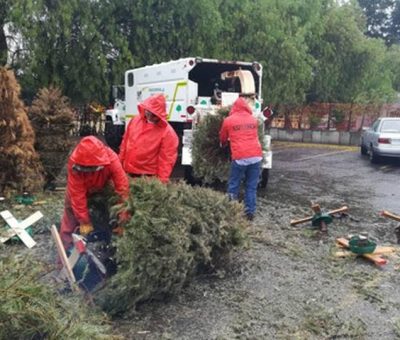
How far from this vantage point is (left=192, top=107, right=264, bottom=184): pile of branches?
8156 millimetres

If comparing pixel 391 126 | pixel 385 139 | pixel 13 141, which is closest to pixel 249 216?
pixel 13 141

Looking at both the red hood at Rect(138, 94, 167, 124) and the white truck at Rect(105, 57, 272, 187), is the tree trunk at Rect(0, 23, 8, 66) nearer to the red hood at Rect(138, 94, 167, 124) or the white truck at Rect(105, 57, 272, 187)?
the white truck at Rect(105, 57, 272, 187)

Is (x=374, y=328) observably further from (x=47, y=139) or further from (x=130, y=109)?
(x=130, y=109)

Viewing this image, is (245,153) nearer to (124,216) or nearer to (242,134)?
(242,134)

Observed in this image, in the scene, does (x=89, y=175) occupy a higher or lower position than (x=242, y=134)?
lower

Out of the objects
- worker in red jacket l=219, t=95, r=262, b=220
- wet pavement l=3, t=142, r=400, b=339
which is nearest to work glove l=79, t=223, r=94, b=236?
wet pavement l=3, t=142, r=400, b=339

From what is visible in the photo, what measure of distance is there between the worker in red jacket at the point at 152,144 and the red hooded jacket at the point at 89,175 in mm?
826

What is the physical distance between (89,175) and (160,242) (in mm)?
961

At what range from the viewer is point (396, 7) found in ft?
143

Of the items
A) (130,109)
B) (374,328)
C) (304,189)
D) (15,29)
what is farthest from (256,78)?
(374,328)

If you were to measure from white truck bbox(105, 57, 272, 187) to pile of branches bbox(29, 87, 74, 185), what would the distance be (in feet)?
7.12

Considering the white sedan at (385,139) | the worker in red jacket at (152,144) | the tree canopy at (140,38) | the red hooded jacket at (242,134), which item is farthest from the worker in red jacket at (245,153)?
the tree canopy at (140,38)

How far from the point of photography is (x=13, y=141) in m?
7.48

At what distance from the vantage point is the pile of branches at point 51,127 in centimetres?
821
